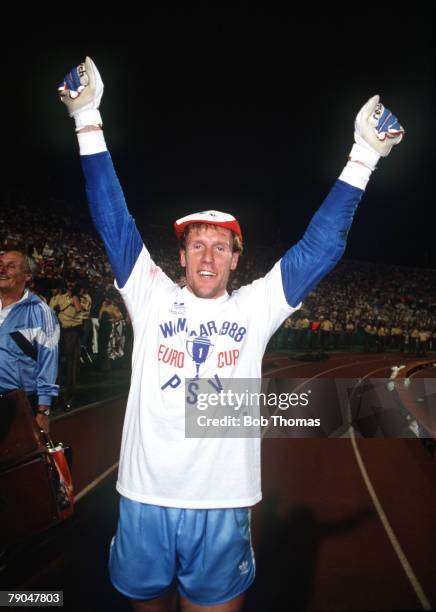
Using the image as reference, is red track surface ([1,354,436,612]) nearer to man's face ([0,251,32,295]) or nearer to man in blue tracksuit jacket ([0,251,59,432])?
man in blue tracksuit jacket ([0,251,59,432])

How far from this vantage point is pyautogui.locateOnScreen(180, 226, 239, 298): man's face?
2.04 m

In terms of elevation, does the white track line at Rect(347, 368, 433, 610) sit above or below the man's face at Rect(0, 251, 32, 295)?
below

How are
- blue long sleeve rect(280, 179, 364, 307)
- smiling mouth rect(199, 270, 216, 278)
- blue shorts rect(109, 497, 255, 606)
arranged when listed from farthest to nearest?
smiling mouth rect(199, 270, 216, 278)
blue long sleeve rect(280, 179, 364, 307)
blue shorts rect(109, 497, 255, 606)

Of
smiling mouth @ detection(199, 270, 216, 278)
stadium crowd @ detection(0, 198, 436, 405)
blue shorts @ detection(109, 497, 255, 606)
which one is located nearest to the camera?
blue shorts @ detection(109, 497, 255, 606)

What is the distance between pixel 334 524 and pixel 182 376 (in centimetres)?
378

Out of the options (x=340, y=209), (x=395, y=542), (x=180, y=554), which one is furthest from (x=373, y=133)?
(x=395, y=542)

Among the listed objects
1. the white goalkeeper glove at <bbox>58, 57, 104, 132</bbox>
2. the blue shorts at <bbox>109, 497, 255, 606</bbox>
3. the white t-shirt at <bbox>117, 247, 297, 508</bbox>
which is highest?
the white goalkeeper glove at <bbox>58, 57, 104, 132</bbox>

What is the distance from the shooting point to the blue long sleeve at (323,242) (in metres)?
1.92

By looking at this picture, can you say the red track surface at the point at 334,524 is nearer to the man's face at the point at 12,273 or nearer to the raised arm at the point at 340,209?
the man's face at the point at 12,273

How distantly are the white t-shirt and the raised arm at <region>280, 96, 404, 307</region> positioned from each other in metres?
0.11

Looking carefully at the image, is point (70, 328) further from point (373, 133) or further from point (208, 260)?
point (373, 133)

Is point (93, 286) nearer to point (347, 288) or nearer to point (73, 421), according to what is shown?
point (73, 421)

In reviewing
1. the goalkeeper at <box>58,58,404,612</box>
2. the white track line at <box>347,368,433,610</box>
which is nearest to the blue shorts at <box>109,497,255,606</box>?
the goalkeeper at <box>58,58,404,612</box>

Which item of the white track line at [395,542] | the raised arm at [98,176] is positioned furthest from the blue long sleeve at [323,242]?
the white track line at [395,542]
